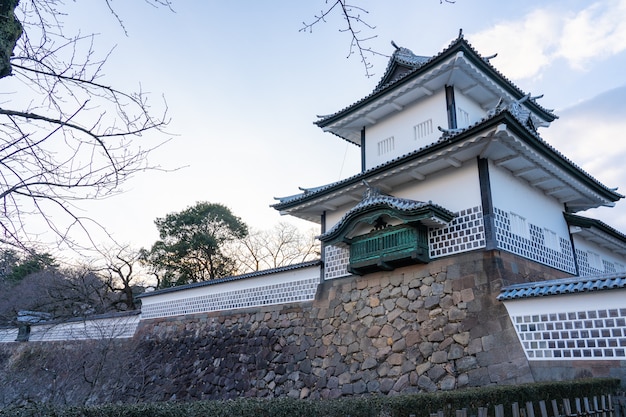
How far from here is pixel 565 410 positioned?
13.3ft

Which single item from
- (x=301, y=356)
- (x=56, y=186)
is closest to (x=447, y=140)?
(x=301, y=356)

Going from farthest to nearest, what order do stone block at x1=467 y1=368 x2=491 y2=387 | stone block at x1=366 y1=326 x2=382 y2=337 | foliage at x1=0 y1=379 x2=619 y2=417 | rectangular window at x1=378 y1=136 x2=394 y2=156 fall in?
rectangular window at x1=378 y1=136 x2=394 y2=156 → stone block at x1=366 y1=326 x2=382 y2=337 → stone block at x1=467 y1=368 x2=491 y2=387 → foliage at x1=0 y1=379 x2=619 y2=417

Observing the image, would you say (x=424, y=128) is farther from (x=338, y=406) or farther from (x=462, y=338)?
(x=338, y=406)

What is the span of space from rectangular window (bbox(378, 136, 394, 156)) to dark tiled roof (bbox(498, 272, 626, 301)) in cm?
491

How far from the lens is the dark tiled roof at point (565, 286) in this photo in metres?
5.82

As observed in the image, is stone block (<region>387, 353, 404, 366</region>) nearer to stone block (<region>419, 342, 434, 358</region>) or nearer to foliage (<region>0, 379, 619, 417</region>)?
stone block (<region>419, 342, 434, 358</region>)

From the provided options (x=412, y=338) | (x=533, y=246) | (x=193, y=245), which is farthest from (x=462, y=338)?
(x=193, y=245)

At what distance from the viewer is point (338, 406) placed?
142 inches

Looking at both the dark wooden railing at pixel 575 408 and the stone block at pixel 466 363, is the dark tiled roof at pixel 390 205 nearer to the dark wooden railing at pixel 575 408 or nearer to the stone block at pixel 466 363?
the stone block at pixel 466 363

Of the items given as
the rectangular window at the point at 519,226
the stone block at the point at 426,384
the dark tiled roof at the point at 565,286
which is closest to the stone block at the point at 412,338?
the stone block at the point at 426,384

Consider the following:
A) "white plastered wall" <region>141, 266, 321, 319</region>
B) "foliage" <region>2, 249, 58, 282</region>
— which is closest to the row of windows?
"white plastered wall" <region>141, 266, 321, 319</region>

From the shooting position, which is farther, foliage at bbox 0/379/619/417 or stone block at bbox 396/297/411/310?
stone block at bbox 396/297/411/310

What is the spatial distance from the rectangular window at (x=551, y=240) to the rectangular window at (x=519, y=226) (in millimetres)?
849

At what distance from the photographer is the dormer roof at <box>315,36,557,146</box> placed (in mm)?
8992
